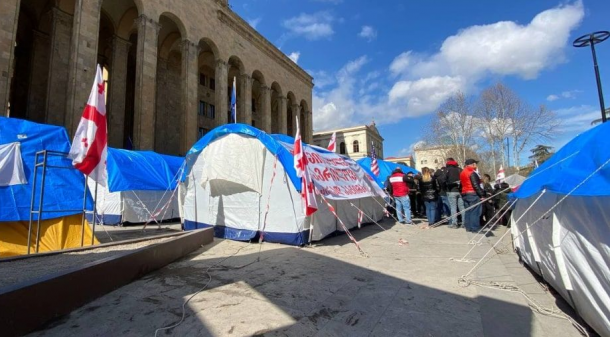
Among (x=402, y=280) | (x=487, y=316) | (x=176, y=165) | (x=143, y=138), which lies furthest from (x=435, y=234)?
(x=143, y=138)

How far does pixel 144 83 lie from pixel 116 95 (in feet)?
15.7

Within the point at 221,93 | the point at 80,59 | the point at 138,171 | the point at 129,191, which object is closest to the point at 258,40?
the point at 221,93

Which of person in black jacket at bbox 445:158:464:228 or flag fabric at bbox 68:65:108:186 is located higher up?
flag fabric at bbox 68:65:108:186

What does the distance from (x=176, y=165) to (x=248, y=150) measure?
24.5ft

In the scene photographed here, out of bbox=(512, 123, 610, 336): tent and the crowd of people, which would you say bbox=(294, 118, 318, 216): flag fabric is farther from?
the crowd of people

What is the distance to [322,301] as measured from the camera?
3.48 m

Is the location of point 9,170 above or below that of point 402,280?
above

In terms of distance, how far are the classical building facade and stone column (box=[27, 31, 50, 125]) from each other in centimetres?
6

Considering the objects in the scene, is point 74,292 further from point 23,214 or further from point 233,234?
point 233,234

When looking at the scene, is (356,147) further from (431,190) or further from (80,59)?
(431,190)

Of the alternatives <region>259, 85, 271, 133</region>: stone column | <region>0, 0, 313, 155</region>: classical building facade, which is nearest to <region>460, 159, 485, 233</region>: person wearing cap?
<region>0, 0, 313, 155</region>: classical building facade

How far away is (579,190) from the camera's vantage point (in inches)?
97.6

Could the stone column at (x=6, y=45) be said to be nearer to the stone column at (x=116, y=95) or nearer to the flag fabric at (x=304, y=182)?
the stone column at (x=116, y=95)

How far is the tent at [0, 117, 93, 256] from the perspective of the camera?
17.7ft
